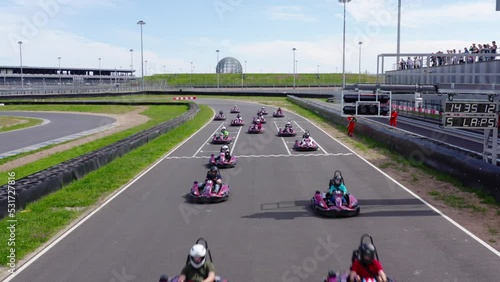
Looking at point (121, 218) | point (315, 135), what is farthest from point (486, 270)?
point (315, 135)

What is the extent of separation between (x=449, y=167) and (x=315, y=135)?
17.2 metres

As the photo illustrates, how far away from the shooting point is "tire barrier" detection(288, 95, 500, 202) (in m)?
15.0

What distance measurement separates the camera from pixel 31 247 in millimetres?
10773

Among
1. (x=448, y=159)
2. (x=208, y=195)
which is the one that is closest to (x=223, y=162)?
(x=208, y=195)

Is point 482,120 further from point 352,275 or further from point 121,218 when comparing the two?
point 121,218

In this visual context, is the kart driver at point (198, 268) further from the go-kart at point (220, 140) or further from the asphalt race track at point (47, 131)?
the asphalt race track at point (47, 131)

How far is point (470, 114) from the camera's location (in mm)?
15398

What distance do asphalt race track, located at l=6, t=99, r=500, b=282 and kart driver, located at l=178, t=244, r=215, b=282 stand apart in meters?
0.96

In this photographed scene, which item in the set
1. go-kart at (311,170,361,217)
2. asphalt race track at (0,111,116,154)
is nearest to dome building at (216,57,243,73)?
asphalt race track at (0,111,116,154)

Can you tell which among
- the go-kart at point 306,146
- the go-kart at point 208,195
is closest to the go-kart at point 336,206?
the go-kart at point 208,195

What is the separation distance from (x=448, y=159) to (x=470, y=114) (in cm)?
326

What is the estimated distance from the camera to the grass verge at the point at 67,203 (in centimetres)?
1134

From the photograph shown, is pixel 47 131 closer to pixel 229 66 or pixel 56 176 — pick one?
pixel 56 176

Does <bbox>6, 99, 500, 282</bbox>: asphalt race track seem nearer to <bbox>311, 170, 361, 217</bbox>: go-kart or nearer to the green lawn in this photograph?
<bbox>311, 170, 361, 217</bbox>: go-kart
